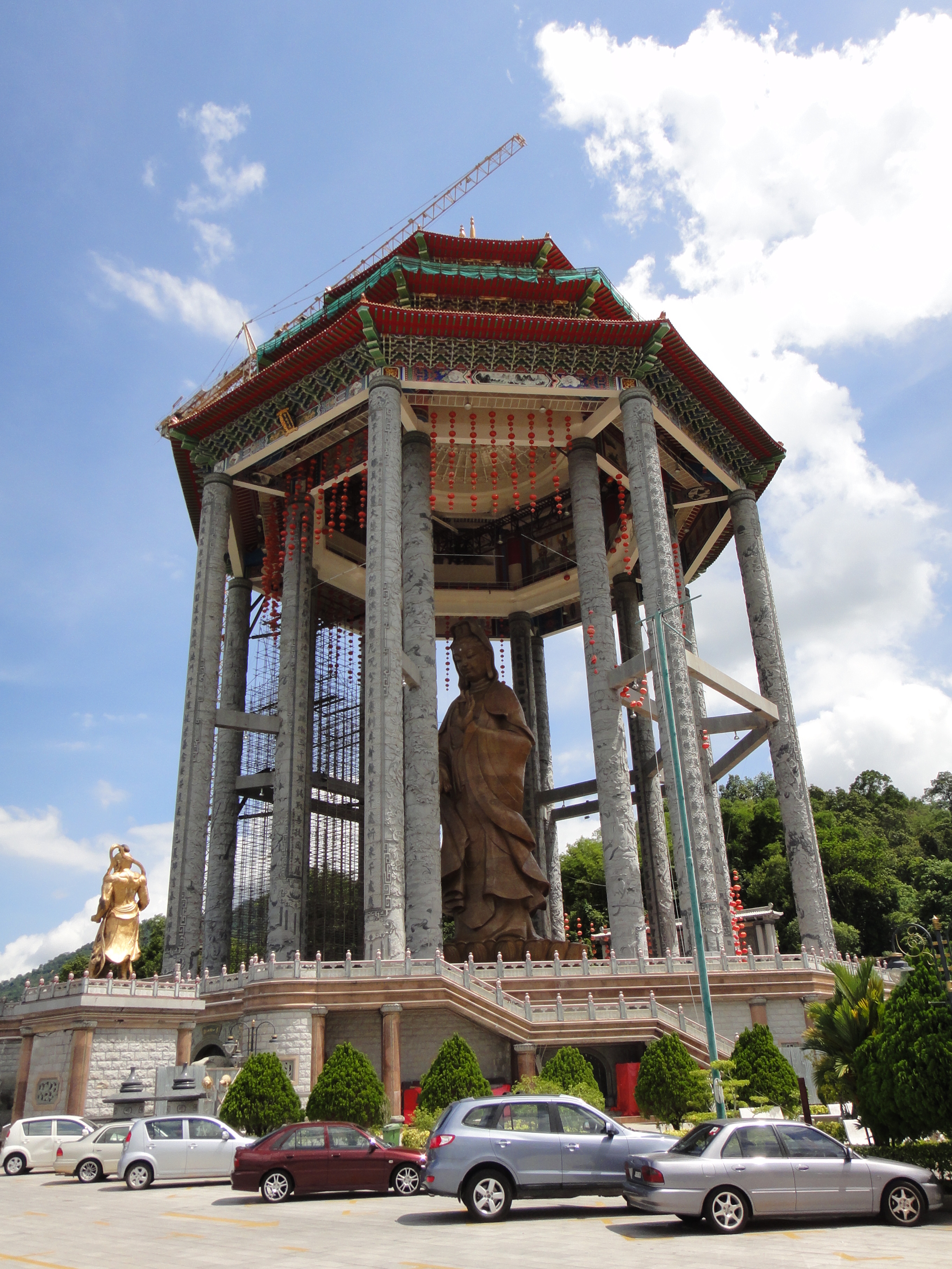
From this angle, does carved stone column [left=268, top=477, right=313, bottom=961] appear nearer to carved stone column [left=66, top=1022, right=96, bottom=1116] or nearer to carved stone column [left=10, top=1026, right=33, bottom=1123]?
carved stone column [left=10, top=1026, right=33, bottom=1123]

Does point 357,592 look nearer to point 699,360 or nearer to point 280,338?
point 280,338

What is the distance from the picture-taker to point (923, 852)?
7388 cm

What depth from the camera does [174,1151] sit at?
15.6m

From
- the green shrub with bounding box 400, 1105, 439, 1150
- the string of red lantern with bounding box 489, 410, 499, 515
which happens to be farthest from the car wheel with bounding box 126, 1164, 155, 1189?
the string of red lantern with bounding box 489, 410, 499, 515

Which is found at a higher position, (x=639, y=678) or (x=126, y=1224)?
(x=639, y=678)

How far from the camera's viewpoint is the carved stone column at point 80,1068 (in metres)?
20.5

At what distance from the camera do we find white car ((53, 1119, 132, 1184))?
55.4 feet

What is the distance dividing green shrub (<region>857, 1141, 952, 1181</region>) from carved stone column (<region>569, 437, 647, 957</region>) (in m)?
16.0

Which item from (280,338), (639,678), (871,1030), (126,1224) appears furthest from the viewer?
(280,338)

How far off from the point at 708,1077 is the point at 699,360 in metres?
25.2

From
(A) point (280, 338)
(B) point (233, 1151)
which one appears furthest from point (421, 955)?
(A) point (280, 338)

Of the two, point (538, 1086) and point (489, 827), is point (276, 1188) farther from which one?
point (489, 827)

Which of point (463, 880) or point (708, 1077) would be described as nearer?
point (708, 1077)

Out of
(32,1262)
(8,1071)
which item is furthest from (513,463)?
A: (32,1262)
